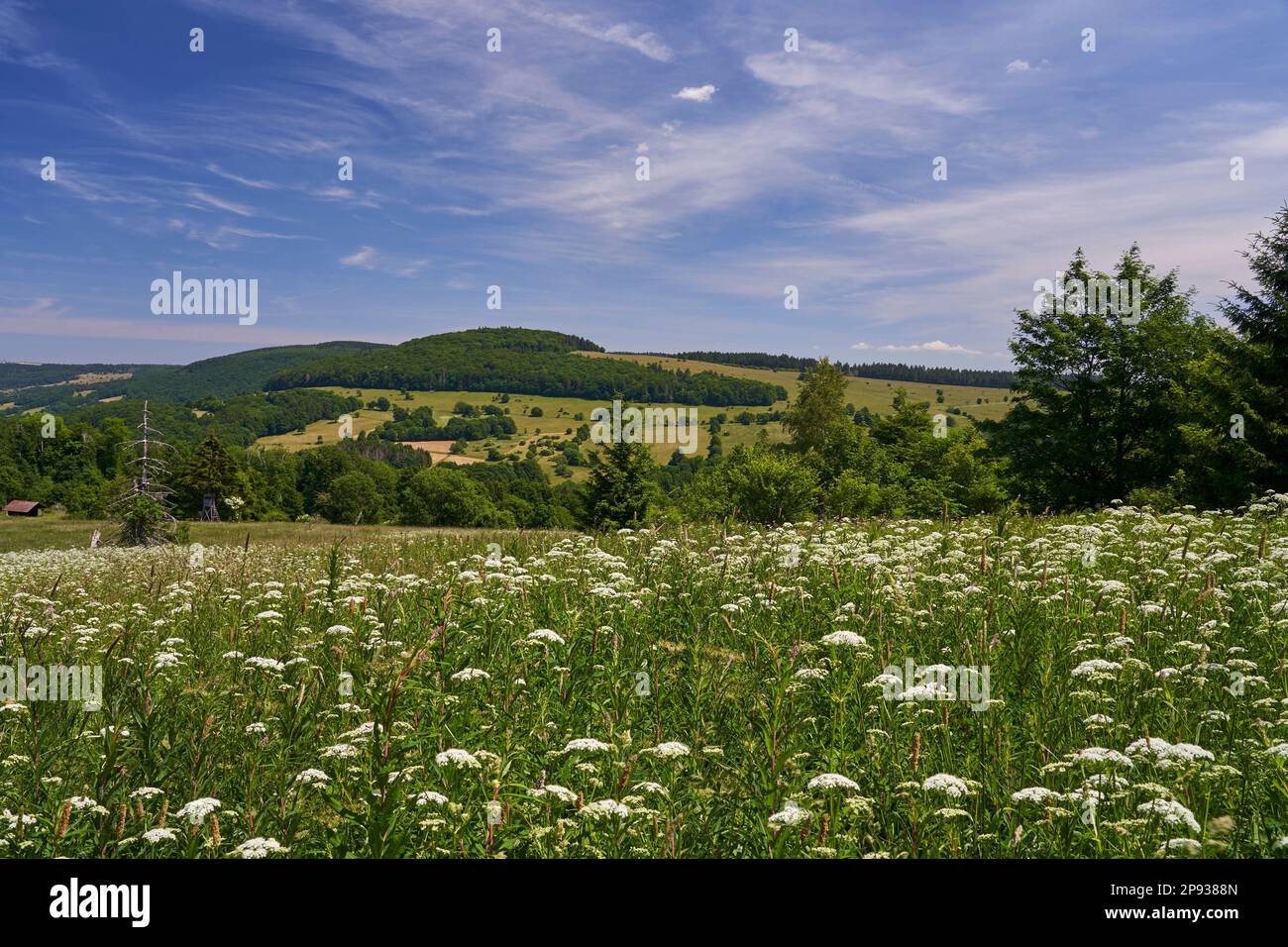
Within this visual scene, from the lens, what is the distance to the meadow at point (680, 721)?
351 cm

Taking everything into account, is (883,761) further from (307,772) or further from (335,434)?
(335,434)

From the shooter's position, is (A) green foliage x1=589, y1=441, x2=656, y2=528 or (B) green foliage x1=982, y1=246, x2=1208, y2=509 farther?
(A) green foliage x1=589, y1=441, x2=656, y2=528

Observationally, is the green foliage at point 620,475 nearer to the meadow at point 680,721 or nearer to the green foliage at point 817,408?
the green foliage at point 817,408

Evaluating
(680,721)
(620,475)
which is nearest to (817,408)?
(620,475)

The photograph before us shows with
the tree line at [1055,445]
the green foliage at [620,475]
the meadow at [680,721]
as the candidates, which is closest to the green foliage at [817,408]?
the tree line at [1055,445]

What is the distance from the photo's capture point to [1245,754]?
14.1 ft

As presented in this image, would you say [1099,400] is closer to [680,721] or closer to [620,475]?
[620,475]

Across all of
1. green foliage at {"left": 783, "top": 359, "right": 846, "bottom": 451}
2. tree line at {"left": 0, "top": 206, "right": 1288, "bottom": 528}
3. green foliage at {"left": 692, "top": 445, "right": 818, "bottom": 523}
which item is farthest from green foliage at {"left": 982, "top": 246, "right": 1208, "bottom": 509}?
green foliage at {"left": 783, "top": 359, "right": 846, "bottom": 451}

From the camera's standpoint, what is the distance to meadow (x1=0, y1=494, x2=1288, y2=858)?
11.5 ft

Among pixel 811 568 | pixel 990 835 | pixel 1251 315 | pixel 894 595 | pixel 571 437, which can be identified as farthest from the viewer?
pixel 571 437

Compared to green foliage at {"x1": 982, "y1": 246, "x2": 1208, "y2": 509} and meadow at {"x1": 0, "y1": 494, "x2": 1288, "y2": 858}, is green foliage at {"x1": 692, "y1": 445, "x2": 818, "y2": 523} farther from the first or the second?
meadow at {"x1": 0, "y1": 494, "x2": 1288, "y2": 858}

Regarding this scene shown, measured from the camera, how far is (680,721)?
517 centimetres

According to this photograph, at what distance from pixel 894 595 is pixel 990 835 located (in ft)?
11.8

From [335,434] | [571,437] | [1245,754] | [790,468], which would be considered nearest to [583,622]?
[1245,754]
